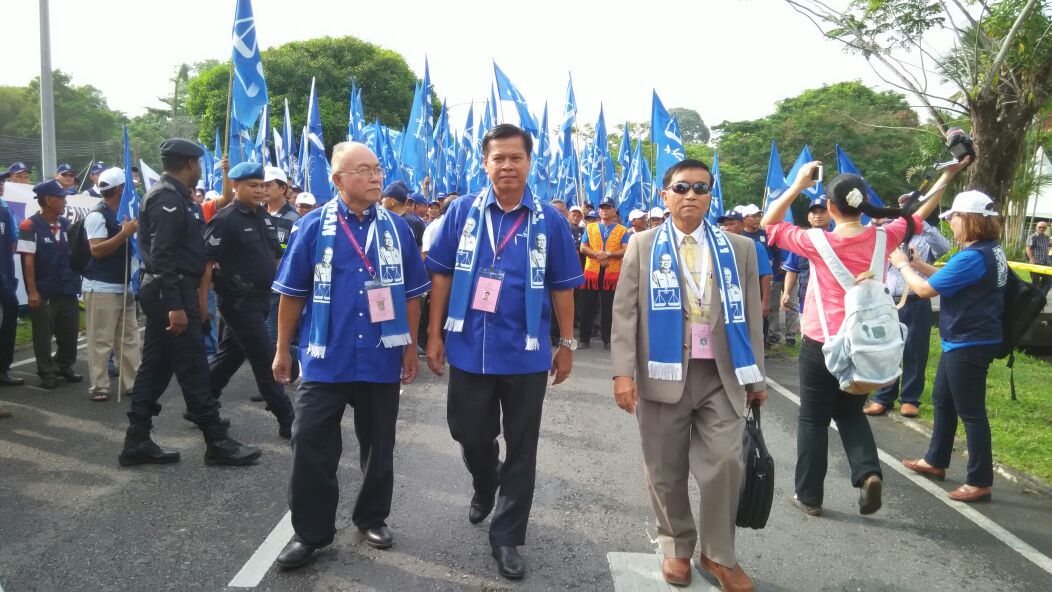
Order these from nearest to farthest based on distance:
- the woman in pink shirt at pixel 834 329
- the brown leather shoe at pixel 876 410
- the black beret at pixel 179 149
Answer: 1. the woman in pink shirt at pixel 834 329
2. the black beret at pixel 179 149
3. the brown leather shoe at pixel 876 410

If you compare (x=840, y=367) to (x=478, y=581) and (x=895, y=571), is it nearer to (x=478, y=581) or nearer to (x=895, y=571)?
(x=895, y=571)

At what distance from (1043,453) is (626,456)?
3.29 m

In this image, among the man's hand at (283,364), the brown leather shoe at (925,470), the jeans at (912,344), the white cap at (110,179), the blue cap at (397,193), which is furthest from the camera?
the blue cap at (397,193)

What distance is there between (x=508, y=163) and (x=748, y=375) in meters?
1.49

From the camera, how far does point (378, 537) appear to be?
3.72 metres

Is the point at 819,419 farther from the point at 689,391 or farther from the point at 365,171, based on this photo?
the point at 365,171

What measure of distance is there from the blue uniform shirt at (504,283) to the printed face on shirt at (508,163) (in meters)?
0.12

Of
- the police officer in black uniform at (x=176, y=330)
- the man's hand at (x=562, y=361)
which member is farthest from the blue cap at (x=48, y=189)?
the man's hand at (x=562, y=361)

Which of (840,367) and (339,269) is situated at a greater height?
(339,269)

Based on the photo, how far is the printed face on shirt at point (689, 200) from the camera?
346 cm

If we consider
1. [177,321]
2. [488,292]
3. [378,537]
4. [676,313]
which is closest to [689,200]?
[676,313]

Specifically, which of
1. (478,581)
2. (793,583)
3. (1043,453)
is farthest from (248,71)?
(1043,453)

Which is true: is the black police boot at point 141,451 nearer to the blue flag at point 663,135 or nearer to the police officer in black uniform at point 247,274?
the police officer in black uniform at point 247,274

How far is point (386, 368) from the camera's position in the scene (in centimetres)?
365
